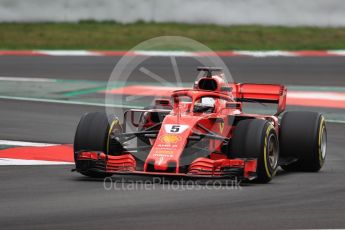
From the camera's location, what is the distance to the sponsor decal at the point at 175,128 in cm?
1081

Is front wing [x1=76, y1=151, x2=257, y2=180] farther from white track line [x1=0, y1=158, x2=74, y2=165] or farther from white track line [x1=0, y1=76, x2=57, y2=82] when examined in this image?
white track line [x1=0, y1=76, x2=57, y2=82]

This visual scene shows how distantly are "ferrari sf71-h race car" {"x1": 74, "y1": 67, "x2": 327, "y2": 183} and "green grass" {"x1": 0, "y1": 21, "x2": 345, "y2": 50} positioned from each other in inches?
635

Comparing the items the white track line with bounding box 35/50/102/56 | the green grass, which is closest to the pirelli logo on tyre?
the white track line with bounding box 35/50/102/56

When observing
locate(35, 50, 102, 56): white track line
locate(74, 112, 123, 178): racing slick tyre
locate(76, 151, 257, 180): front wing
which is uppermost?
locate(35, 50, 102, 56): white track line

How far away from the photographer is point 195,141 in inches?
428

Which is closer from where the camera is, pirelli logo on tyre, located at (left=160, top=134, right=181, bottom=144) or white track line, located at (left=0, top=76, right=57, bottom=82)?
pirelli logo on tyre, located at (left=160, top=134, right=181, bottom=144)

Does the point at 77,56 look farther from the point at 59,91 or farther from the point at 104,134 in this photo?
the point at 104,134

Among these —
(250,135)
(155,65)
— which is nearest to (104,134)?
(250,135)

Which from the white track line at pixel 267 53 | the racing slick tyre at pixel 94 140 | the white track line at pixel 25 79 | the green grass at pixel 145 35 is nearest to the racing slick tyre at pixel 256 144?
the racing slick tyre at pixel 94 140

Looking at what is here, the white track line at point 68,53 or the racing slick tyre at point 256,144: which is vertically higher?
the white track line at point 68,53

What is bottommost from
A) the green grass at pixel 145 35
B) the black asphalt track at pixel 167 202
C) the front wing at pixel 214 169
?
the black asphalt track at pixel 167 202

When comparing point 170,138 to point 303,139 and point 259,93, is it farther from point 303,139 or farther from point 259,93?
point 259,93

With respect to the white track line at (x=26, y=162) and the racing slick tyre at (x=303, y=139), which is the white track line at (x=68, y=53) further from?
the racing slick tyre at (x=303, y=139)

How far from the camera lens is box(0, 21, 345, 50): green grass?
28531 mm
